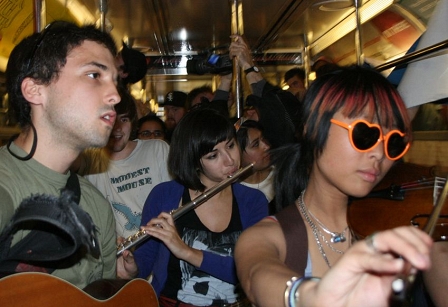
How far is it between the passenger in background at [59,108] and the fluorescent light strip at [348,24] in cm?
371

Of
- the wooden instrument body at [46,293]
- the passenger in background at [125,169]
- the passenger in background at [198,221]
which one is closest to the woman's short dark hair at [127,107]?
the passenger in background at [125,169]

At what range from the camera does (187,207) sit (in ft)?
7.40

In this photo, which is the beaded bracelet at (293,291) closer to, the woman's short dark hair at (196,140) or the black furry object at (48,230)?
the black furry object at (48,230)

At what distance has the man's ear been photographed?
1608 mm

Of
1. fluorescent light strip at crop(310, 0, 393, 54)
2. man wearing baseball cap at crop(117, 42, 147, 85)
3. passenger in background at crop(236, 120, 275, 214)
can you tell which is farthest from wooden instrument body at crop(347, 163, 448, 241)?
fluorescent light strip at crop(310, 0, 393, 54)

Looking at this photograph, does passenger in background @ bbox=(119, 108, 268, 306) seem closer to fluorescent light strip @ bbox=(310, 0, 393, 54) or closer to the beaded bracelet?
the beaded bracelet

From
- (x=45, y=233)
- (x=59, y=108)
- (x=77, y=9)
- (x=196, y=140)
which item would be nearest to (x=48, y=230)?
(x=45, y=233)

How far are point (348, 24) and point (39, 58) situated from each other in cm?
453

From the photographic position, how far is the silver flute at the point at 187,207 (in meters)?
2.20

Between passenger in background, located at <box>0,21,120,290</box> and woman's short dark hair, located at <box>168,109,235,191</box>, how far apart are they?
0.75 meters

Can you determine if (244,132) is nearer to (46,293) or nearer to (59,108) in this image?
(59,108)

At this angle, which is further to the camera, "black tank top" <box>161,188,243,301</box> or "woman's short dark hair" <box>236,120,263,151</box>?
"woman's short dark hair" <box>236,120,263,151</box>

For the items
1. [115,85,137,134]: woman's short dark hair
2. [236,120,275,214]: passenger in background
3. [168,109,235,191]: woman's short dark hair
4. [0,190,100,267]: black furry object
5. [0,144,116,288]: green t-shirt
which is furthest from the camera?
[236,120,275,214]: passenger in background

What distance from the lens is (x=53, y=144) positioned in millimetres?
1581
